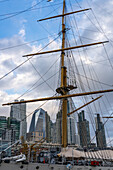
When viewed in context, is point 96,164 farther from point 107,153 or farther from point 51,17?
point 51,17

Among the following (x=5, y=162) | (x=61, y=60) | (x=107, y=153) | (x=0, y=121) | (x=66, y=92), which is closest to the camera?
(x=5, y=162)

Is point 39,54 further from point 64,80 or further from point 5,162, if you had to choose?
point 5,162

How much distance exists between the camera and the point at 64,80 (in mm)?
27938

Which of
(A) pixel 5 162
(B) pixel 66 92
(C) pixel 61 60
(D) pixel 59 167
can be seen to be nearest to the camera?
(A) pixel 5 162

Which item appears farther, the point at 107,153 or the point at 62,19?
the point at 62,19

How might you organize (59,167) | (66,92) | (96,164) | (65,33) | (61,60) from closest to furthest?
(59,167) → (96,164) → (66,92) → (61,60) → (65,33)

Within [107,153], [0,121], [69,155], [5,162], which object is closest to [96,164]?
[69,155]

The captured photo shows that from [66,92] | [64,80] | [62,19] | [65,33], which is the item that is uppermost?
[62,19]

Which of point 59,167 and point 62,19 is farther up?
point 62,19

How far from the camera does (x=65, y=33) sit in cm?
3194

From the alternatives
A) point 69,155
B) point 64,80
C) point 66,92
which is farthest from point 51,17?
point 69,155

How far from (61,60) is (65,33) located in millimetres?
5779

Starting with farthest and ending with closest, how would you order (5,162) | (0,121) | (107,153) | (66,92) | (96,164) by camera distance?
(0,121)
(66,92)
(107,153)
(96,164)
(5,162)

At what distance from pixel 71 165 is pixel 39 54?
58.4 feet
